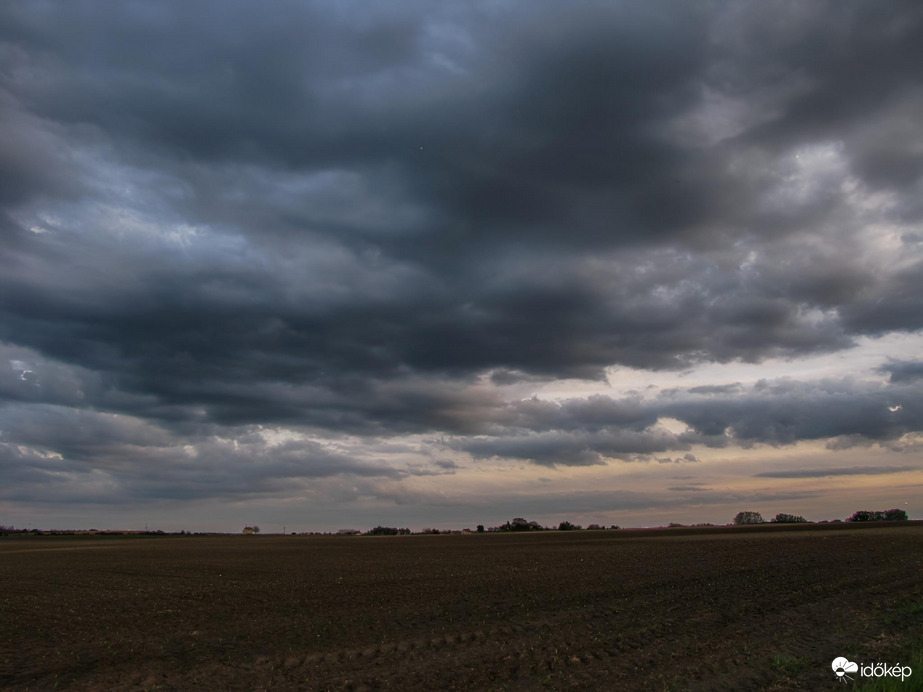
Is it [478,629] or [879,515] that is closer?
[478,629]

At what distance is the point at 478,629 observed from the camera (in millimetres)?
22156

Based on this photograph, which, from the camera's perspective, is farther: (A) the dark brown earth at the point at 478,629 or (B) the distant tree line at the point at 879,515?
(B) the distant tree line at the point at 879,515

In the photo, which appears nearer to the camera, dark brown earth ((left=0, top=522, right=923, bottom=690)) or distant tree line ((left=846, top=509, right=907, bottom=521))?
dark brown earth ((left=0, top=522, right=923, bottom=690))

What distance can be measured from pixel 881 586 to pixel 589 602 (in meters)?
12.8

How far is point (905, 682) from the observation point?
13.4 m

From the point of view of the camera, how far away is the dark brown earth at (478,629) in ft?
54.2

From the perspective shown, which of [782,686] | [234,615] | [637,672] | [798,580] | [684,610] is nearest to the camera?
[782,686]

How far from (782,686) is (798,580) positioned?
19.7 meters

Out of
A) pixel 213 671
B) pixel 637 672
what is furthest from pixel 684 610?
pixel 213 671

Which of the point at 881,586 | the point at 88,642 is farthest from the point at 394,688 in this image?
the point at 881,586

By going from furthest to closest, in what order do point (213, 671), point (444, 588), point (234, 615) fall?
point (444, 588), point (234, 615), point (213, 671)

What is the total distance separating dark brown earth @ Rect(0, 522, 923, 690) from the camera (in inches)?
651

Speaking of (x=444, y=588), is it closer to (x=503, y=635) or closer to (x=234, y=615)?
(x=234, y=615)

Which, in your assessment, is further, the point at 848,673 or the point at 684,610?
the point at 684,610
